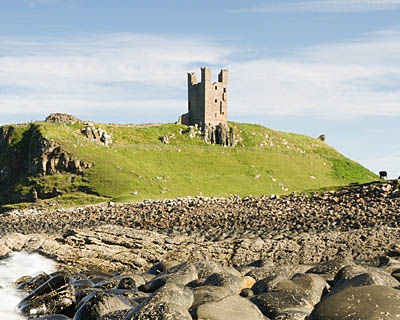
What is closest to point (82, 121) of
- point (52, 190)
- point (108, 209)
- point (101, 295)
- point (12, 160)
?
point (12, 160)

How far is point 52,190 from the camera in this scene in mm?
68812

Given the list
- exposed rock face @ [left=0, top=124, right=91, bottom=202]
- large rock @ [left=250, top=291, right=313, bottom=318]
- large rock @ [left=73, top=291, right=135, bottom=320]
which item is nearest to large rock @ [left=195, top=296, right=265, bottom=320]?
large rock @ [left=250, top=291, right=313, bottom=318]

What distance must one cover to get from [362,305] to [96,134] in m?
74.6

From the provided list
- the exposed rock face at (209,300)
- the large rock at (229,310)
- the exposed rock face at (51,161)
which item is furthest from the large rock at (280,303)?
the exposed rock face at (51,161)

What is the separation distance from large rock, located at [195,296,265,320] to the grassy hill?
47641mm

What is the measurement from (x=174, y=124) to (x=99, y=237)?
69196 millimetres

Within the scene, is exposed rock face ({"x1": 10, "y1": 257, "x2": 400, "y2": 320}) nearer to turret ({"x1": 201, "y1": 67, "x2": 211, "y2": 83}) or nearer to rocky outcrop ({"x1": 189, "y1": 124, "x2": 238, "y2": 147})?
rocky outcrop ({"x1": 189, "y1": 124, "x2": 238, "y2": 147})

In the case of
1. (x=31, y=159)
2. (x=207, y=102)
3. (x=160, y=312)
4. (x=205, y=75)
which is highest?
(x=205, y=75)

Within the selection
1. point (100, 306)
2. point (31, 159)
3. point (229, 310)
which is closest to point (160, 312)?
point (229, 310)

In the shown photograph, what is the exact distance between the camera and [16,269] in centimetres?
2594

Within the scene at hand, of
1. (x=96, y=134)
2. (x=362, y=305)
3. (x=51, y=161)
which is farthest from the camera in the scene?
(x=96, y=134)

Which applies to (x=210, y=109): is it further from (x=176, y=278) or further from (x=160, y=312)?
(x=160, y=312)

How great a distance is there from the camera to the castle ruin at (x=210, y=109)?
3755 inches

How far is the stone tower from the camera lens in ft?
319
